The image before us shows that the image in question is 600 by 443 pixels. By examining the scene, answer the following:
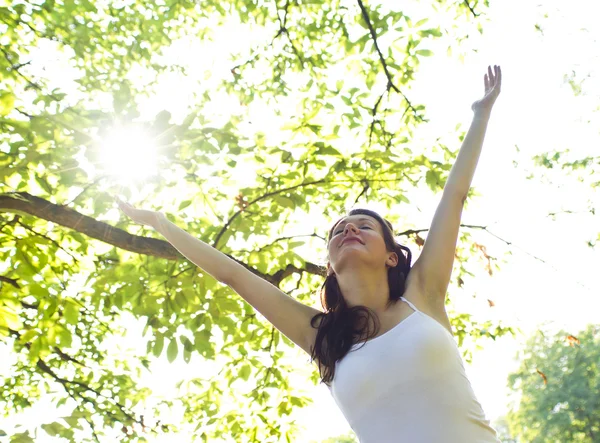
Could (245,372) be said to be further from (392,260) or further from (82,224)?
(392,260)

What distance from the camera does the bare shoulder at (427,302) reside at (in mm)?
1933

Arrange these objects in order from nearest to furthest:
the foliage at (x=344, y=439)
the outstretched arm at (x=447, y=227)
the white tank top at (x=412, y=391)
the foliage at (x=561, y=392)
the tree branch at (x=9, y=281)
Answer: the white tank top at (x=412, y=391) → the outstretched arm at (x=447, y=227) → the tree branch at (x=9, y=281) → the foliage at (x=561, y=392) → the foliage at (x=344, y=439)

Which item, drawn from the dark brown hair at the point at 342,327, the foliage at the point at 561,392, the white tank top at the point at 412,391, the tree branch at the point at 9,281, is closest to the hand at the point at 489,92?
the dark brown hair at the point at 342,327

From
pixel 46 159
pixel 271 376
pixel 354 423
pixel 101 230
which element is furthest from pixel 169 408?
pixel 354 423

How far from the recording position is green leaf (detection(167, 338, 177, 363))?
3021mm

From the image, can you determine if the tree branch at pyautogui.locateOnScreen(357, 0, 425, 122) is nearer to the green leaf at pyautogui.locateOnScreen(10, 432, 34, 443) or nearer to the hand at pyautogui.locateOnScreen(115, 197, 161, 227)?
the hand at pyautogui.locateOnScreen(115, 197, 161, 227)

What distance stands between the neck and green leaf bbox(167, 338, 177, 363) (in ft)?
4.71

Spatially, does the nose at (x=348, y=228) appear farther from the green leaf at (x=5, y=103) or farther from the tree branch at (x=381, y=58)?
the tree branch at (x=381, y=58)

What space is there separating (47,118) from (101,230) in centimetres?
73

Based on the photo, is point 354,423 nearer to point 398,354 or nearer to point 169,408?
point 398,354

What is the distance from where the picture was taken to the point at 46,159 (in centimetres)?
264

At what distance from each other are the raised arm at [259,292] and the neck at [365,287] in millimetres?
198

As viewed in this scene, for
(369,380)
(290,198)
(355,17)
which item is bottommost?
(369,380)

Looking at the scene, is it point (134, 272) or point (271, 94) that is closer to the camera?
point (134, 272)
